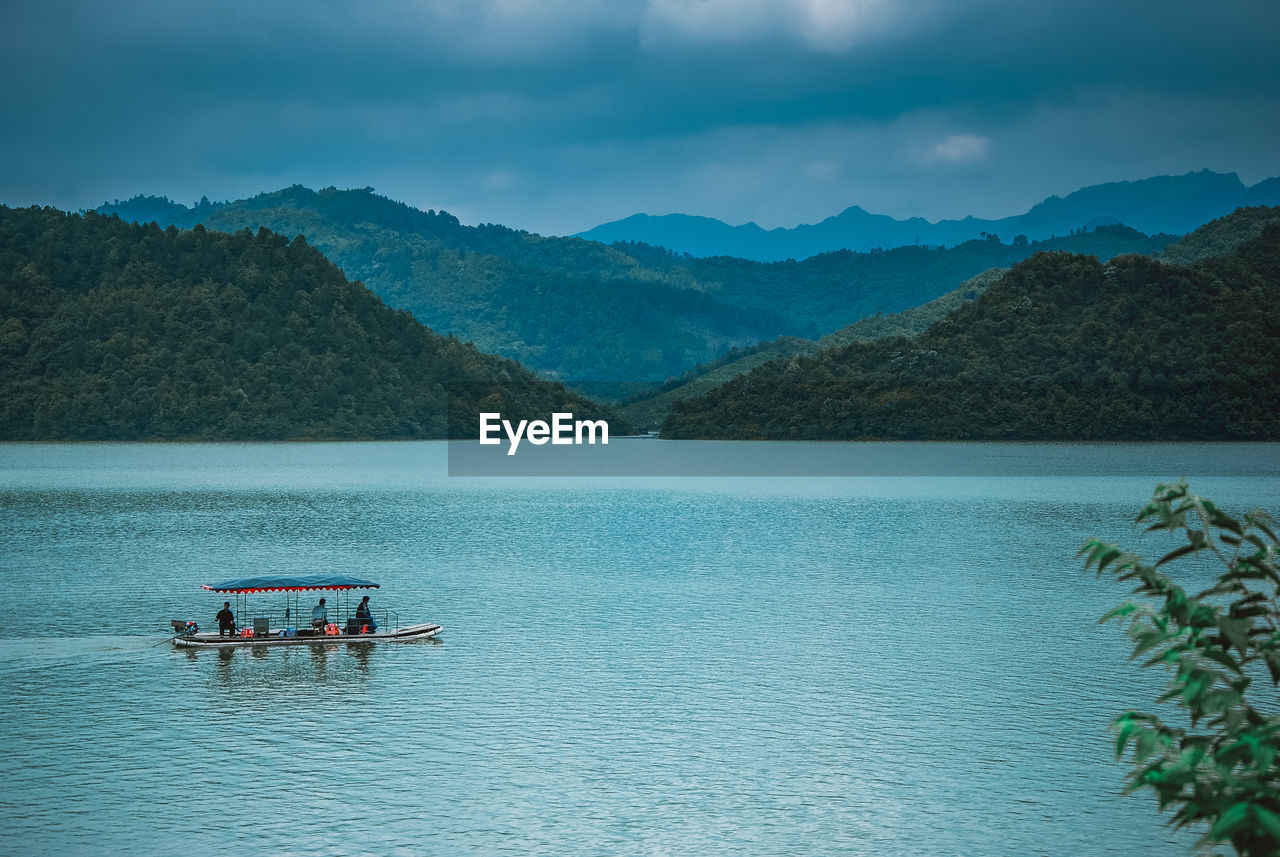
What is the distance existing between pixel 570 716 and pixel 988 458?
170154 millimetres

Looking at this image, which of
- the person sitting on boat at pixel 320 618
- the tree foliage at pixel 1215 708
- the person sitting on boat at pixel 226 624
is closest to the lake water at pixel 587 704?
the person sitting on boat at pixel 226 624

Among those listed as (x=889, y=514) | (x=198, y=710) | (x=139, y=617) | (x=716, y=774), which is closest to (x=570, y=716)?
(x=716, y=774)

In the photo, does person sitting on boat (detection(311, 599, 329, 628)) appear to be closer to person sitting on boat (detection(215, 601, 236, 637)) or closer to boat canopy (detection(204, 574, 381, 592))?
boat canopy (detection(204, 574, 381, 592))

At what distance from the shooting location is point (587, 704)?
34094mm

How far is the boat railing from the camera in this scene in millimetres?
41375

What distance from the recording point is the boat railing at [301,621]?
136 feet

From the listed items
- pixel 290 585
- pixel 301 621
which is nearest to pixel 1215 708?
pixel 290 585

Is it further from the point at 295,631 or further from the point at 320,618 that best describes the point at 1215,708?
the point at 320,618

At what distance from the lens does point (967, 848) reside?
2322 centimetres

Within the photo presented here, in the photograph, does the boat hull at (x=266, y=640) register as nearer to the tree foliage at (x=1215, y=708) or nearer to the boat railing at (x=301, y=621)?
the boat railing at (x=301, y=621)

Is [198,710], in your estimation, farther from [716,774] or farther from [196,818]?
[716,774]

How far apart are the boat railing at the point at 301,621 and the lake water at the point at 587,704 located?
1.04 m

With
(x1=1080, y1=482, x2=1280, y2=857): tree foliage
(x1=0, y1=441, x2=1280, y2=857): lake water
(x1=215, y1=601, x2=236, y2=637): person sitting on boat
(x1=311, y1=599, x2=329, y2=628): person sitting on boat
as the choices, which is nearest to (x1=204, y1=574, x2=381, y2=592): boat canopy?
(x1=311, y1=599, x2=329, y2=628): person sitting on boat

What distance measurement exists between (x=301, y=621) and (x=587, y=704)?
16.9 metres
